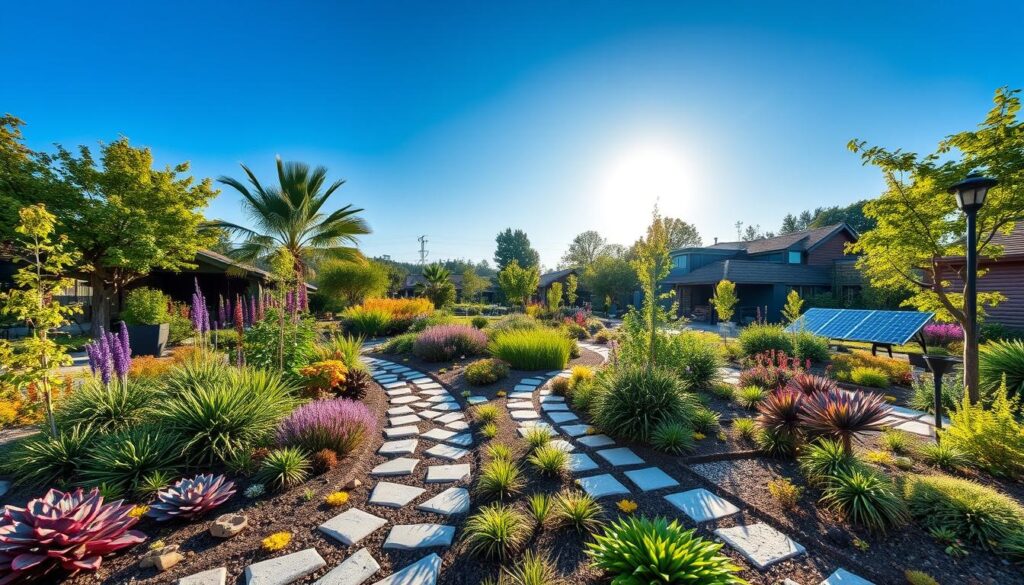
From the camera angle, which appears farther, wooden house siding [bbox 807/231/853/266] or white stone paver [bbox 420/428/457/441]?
wooden house siding [bbox 807/231/853/266]

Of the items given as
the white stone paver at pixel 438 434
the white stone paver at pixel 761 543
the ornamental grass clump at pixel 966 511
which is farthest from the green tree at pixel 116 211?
the ornamental grass clump at pixel 966 511

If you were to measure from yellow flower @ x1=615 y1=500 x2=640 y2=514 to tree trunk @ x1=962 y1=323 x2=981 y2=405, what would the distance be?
15.1 feet

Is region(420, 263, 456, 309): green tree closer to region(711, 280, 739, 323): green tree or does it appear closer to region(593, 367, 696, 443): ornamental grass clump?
region(711, 280, 739, 323): green tree

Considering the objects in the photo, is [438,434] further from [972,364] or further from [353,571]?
[972,364]

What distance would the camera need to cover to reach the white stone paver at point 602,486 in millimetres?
2824

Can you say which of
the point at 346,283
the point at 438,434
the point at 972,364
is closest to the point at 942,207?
the point at 972,364

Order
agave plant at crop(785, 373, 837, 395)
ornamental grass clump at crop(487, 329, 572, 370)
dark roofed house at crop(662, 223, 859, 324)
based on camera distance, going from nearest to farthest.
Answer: agave plant at crop(785, 373, 837, 395) → ornamental grass clump at crop(487, 329, 572, 370) → dark roofed house at crop(662, 223, 859, 324)

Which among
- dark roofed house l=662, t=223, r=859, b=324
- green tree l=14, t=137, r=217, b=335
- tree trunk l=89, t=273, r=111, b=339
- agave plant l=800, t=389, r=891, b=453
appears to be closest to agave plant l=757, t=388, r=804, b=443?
agave plant l=800, t=389, r=891, b=453

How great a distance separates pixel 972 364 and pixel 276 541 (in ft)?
23.6

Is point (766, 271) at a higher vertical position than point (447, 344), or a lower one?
higher

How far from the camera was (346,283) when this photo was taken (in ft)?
68.8

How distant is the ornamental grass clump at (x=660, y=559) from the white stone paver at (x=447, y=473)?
151cm

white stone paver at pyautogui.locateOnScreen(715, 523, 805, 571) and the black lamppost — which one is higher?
the black lamppost

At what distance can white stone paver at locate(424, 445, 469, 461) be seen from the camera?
11.7 ft
